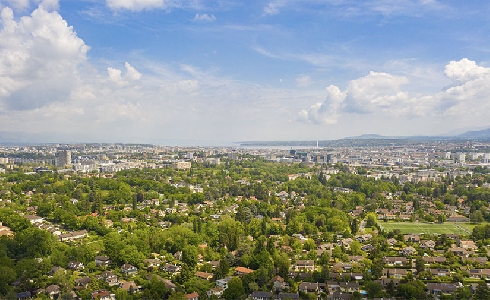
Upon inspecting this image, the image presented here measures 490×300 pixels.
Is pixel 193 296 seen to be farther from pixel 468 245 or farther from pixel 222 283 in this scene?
pixel 468 245

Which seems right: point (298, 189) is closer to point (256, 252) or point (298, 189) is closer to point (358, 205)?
point (358, 205)

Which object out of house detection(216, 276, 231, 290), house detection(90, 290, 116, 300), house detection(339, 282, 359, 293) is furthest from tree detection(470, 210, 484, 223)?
house detection(90, 290, 116, 300)

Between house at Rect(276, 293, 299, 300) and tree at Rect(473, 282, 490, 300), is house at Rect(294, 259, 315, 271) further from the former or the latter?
tree at Rect(473, 282, 490, 300)

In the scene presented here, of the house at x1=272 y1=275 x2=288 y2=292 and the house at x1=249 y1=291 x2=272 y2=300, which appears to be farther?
the house at x1=272 y1=275 x2=288 y2=292

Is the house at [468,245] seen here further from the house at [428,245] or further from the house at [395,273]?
the house at [395,273]

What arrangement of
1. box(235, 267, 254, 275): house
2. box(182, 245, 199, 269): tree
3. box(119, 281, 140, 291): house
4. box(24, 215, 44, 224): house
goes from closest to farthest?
box(119, 281, 140, 291): house
box(235, 267, 254, 275): house
box(182, 245, 199, 269): tree
box(24, 215, 44, 224): house

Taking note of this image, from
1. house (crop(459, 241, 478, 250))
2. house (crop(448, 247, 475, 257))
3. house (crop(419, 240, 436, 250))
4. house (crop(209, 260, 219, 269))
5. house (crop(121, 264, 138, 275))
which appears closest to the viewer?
house (crop(121, 264, 138, 275))

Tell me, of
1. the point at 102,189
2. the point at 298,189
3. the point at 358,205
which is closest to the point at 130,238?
the point at 102,189

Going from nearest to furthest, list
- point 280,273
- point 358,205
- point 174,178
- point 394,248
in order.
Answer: point 280,273 < point 394,248 < point 358,205 < point 174,178
